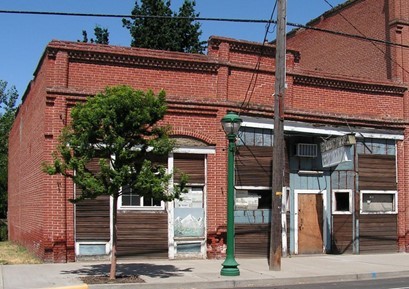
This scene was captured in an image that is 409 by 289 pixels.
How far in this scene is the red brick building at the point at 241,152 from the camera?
16.3 meters

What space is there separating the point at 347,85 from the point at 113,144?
1093 centimetres

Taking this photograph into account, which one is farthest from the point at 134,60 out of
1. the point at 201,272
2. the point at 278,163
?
the point at 201,272

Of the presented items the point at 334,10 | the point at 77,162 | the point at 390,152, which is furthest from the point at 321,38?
the point at 77,162

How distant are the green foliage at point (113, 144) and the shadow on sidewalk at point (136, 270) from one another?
7.65ft

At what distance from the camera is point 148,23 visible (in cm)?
3738

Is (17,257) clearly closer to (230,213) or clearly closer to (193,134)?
(193,134)

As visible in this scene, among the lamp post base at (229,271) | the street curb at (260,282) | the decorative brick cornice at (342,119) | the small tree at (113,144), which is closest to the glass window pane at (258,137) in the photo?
the decorative brick cornice at (342,119)

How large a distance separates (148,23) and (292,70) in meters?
19.7

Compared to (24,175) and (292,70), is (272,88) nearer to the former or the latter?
(292,70)

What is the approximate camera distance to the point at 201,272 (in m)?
14.6

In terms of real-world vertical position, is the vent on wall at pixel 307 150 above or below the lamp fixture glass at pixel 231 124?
below

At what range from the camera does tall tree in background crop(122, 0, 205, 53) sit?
37031mm

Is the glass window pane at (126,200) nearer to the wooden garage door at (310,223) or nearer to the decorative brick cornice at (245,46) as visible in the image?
the decorative brick cornice at (245,46)

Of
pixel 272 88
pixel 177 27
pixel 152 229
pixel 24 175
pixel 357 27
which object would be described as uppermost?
pixel 177 27
